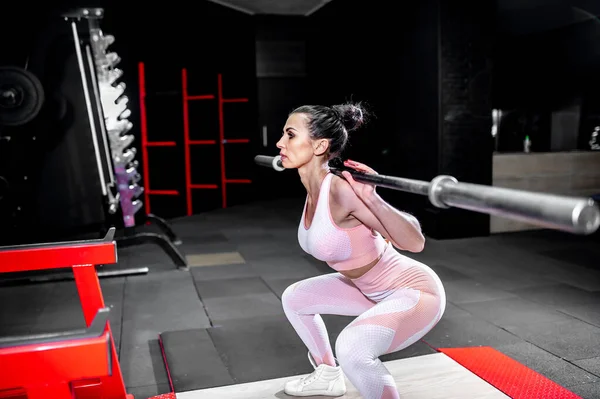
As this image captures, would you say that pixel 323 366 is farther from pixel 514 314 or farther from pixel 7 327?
pixel 7 327

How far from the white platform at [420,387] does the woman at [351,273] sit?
0.53 feet

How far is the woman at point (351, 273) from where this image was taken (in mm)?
1619

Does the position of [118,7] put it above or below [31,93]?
above

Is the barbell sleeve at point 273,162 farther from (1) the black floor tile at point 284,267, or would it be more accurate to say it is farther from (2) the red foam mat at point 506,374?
(1) the black floor tile at point 284,267

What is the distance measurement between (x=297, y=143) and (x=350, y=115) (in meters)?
0.24

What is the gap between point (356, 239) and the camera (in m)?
1.79

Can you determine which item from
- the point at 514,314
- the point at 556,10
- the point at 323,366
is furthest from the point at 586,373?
the point at 556,10

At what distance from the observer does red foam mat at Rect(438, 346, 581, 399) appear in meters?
2.14

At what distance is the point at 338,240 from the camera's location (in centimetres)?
177

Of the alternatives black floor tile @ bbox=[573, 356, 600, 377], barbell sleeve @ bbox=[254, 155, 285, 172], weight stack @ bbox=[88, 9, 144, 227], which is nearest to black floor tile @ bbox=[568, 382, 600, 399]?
black floor tile @ bbox=[573, 356, 600, 377]

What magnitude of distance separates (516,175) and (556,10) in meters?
3.29

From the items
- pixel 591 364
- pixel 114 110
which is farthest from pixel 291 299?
pixel 114 110

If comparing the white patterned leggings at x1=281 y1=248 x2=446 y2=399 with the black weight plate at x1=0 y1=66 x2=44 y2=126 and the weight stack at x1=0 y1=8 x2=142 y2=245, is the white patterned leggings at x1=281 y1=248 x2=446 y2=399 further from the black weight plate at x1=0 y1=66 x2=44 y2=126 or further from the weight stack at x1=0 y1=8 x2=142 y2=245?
the black weight plate at x1=0 y1=66 x2=44 y2=126

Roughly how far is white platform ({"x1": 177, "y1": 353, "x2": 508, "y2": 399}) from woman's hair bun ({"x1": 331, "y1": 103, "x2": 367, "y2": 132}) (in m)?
1.06
